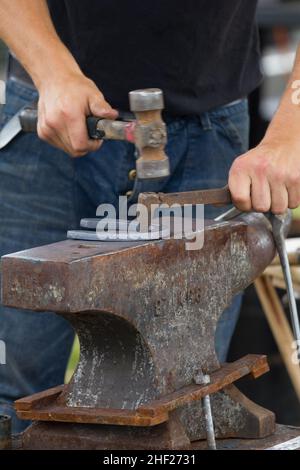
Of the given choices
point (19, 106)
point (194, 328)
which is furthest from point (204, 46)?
point (194, 328)

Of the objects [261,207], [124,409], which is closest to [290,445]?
[124,409]

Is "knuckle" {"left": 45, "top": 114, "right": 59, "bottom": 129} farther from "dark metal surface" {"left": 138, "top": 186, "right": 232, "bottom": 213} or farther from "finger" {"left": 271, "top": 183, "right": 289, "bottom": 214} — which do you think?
"finger" {"left": 271, "top": 183, "right": 289, "bottom": 214}

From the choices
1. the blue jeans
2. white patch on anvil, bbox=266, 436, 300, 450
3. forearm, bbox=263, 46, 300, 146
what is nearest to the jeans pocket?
the blue jeans

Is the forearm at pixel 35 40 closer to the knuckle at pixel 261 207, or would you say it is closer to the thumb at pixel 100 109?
the thumb at pixel 100 109

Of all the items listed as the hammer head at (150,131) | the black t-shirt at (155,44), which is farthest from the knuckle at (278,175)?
the black t-shirt at (155,44)

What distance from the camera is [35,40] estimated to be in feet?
7.43

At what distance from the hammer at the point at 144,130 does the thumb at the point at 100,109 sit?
0.5 inches

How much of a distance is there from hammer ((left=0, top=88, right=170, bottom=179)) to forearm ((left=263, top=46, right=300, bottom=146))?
0.97 ft

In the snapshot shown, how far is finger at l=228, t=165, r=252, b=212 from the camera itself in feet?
6.81

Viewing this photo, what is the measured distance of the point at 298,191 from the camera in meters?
2.14

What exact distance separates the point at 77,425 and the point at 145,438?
139 mm

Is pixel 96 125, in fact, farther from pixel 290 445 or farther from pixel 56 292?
pixel 290 445

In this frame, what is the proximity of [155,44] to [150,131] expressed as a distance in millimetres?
641
